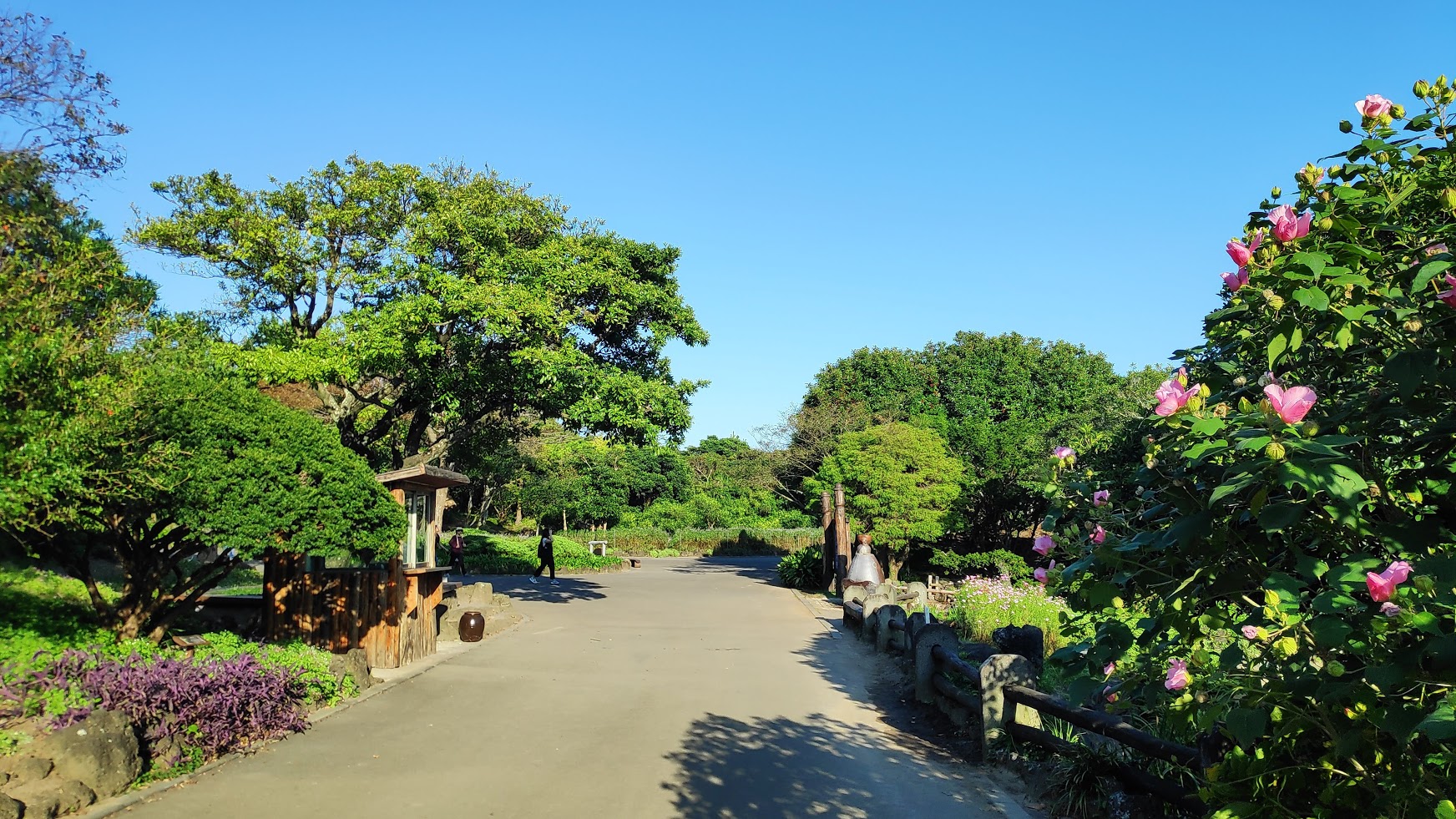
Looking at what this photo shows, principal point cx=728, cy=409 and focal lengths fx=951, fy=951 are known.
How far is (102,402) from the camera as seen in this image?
6.73 metres

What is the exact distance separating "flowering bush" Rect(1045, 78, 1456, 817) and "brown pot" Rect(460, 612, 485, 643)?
12.4m

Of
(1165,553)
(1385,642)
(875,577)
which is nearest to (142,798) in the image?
(1165,553)

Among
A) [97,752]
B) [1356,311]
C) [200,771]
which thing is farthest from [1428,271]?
[200,771]

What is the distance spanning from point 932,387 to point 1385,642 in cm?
4078

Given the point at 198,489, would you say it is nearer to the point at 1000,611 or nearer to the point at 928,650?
the point at 928,650

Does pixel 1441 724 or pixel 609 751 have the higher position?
pixel 1441 724

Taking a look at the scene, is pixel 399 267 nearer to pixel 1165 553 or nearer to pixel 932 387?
pixel 1165 553

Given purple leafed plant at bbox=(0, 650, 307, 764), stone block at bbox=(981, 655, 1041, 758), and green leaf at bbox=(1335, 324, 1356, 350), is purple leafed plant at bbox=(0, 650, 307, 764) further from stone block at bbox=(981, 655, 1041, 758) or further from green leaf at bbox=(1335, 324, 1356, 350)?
green leaf at bbox=(1335, 324, 1356, 350)

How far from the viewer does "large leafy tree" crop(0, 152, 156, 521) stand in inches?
223

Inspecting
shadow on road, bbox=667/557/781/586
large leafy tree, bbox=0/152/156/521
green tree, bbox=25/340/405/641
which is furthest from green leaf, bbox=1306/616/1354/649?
shadow on road, bbox=667/557/781/586

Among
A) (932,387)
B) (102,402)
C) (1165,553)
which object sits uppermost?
(932,387)

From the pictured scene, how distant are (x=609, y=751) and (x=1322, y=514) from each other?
21.0 feet

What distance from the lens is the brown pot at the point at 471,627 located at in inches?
563

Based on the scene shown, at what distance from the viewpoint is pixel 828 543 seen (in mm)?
25609
